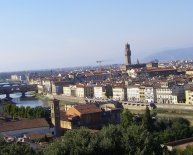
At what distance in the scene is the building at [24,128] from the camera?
16469 millimetres

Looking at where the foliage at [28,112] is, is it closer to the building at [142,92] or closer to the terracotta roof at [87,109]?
the terracotta roof at [87,109]

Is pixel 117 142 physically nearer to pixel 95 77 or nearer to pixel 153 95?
pixel 153 95

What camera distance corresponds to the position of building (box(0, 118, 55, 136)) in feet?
54.0

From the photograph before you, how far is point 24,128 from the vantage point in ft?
54.6

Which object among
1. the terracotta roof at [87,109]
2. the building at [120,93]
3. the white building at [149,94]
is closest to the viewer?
the terracotta roof at [87,109]

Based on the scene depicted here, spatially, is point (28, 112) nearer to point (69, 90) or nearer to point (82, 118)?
point (82, 118)

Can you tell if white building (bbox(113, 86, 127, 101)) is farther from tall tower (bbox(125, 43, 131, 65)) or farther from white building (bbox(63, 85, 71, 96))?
tall tower (bbox(125, 43, 131, 65))

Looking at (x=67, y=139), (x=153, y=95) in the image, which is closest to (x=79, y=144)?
(x=67, y=139)

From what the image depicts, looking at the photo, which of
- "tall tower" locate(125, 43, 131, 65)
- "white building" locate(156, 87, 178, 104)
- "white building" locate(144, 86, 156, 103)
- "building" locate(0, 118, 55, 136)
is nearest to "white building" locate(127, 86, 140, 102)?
"white building" locate(144, 86, 156, 103)

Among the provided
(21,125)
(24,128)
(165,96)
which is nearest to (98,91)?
(165,96)

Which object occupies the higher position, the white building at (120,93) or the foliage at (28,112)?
the foliage at (28,112)

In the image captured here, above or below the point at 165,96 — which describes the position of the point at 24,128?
above

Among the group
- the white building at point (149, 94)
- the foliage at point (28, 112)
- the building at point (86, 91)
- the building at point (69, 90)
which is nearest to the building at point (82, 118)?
the foliage at point (28, 112)

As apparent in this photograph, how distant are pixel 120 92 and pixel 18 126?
23543mm
